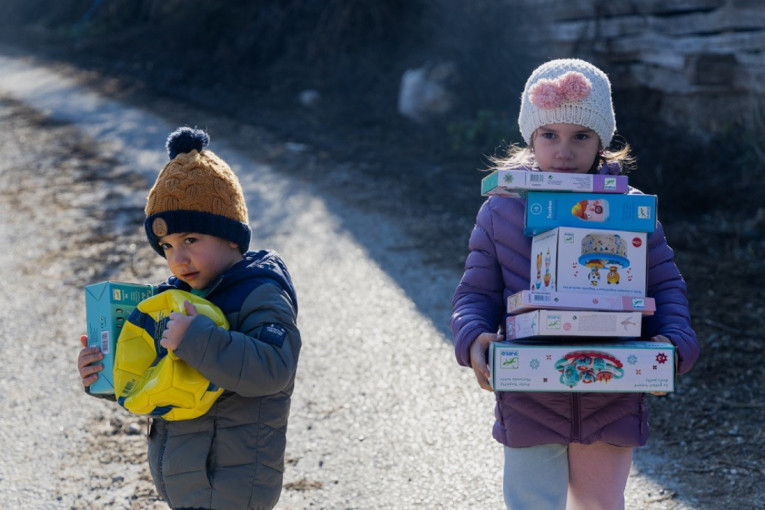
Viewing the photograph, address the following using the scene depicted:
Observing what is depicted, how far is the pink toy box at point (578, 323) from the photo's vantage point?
210cm

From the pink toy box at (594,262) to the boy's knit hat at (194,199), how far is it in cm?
85

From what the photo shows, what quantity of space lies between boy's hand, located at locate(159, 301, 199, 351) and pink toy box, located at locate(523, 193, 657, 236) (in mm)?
882

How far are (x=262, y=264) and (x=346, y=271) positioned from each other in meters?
3.61

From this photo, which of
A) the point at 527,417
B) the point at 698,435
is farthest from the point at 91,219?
the point at 527,417

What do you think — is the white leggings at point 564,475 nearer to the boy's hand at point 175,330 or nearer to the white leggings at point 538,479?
the white leggings at point 538,479

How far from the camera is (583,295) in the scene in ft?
6.98

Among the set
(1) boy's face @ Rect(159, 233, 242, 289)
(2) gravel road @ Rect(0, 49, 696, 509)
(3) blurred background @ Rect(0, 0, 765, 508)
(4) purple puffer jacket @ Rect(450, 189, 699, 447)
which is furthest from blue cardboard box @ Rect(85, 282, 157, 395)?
(3) blurred background @ Rect(0, 0, 765, 508)

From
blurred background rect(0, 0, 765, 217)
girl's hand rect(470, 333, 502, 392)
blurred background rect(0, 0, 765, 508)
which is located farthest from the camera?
blurred background rect(0, 0, 765, 217)

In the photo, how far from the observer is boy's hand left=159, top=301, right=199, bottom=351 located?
7.05ft

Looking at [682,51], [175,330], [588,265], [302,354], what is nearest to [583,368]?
[588,265]

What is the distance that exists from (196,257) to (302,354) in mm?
2518

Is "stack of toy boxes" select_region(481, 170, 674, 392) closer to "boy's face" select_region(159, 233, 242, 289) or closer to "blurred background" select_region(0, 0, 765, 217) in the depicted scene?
→ "boy's face" select_region(159, 233, 242, 289)

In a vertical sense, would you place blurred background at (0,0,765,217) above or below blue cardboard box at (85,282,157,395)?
above

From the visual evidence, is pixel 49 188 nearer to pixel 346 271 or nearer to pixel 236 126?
pixel 236 126
